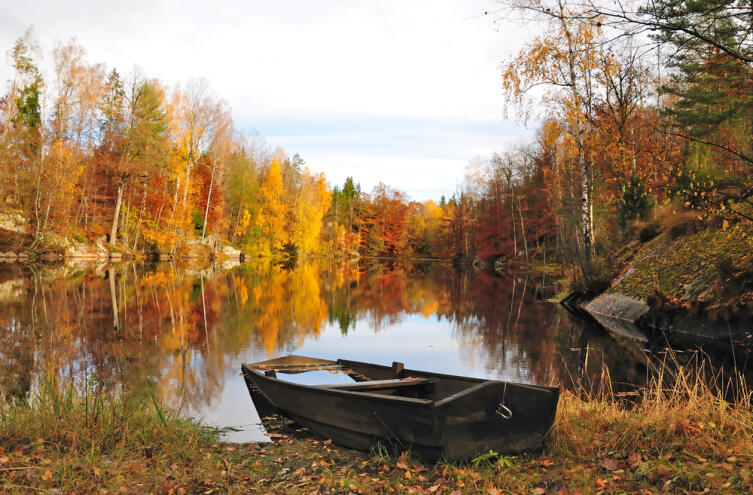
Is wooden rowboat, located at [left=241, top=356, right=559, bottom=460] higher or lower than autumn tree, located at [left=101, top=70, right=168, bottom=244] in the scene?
lower

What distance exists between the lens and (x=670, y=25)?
4180 millimetres

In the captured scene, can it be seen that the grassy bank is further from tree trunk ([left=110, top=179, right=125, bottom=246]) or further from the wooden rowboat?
tree trunk ([left=110, top=179, right=125, bottom=246])

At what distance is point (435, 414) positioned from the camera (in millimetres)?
5020

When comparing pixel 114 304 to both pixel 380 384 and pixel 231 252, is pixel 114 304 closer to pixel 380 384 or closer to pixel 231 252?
pixel 380 384

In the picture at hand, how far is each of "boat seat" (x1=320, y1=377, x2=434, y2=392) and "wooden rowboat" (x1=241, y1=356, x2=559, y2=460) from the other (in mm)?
12

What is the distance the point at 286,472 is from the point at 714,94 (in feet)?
95.8

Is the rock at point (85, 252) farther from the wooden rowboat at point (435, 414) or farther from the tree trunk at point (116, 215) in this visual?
the wooden rowboat at point (435, 414)

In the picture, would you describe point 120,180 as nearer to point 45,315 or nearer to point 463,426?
point 45,315

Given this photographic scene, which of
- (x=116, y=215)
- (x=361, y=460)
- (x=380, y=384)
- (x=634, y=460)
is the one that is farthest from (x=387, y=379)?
(x=116, y=215)

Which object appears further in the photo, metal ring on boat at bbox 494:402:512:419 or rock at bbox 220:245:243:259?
rock at bbox 220:245:243:259

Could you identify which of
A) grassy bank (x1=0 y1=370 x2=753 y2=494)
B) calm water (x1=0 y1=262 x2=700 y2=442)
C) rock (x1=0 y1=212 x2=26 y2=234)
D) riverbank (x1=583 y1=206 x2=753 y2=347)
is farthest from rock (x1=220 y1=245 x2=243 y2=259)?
grassy bank (x1=0 y1=370 x2=753 y2=494)

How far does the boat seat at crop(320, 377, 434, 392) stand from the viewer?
246 inches

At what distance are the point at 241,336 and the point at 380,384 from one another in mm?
8184

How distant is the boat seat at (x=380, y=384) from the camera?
20.5ft
